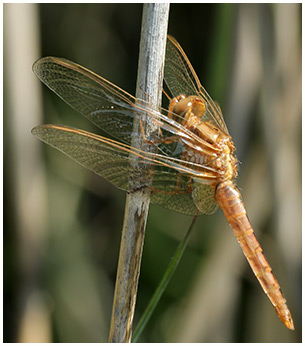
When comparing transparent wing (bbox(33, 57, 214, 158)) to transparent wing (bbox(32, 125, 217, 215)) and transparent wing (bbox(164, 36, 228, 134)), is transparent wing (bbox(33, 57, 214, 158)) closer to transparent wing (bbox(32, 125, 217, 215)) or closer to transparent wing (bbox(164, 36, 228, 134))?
transparent wing (bbox(32, 125, 217, 215))

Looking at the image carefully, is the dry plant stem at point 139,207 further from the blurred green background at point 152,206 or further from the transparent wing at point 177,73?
the blurred green background at point 152,206

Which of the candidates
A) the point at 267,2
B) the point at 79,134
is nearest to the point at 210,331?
the point at 79,134

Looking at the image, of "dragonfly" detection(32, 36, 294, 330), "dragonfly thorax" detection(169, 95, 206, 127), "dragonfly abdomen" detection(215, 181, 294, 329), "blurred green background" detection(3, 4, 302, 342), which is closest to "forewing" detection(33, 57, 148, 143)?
"dragonfly" detection(32, 36, 294, 330)

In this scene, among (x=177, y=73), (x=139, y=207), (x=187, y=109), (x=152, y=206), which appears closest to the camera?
(x=139, y=207)

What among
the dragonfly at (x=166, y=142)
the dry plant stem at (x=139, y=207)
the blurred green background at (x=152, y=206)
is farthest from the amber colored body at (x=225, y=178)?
the blurred green background at (x=152, y=206)

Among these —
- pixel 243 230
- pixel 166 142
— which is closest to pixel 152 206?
pixel 243 230

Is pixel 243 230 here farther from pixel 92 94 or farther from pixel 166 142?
pixel 92 94

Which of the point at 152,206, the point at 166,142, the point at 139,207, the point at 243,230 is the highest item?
the point at 166,142

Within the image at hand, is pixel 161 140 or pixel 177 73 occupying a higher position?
pixel 177 73
